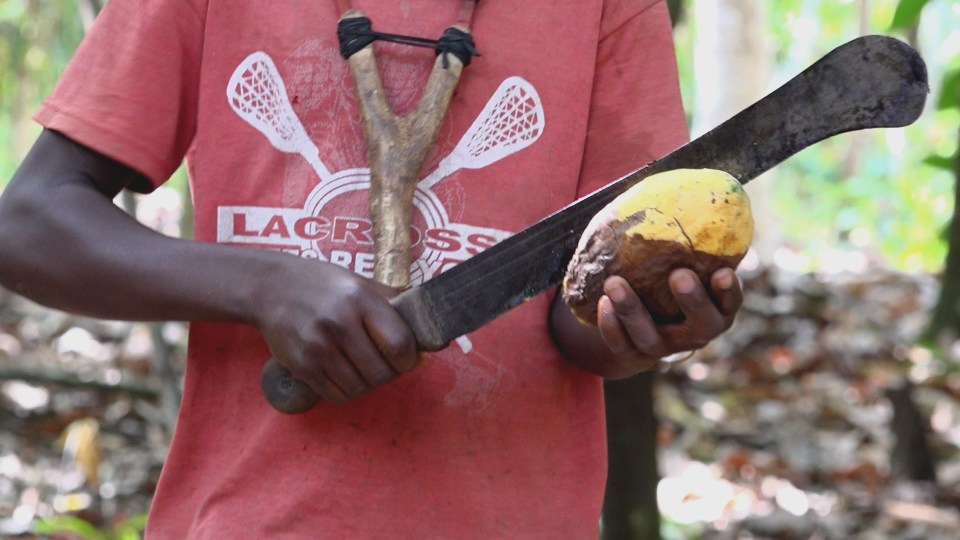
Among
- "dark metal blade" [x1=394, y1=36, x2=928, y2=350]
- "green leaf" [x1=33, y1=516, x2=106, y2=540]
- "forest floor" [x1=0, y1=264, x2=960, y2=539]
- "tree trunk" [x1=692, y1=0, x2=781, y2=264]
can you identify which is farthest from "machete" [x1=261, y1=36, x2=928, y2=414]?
"tree trunk" [x1=692, y1=0, x2=781, y2=264]

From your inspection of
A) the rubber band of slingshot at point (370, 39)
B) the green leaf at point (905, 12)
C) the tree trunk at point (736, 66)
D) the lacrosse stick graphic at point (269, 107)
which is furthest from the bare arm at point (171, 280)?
the tree trunk at point (736, 66)

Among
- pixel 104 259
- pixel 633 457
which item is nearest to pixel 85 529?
pixel 633 457

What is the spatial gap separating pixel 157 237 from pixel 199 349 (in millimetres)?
166

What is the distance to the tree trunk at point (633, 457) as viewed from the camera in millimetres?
2162

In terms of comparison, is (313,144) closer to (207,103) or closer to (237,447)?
(207,103)

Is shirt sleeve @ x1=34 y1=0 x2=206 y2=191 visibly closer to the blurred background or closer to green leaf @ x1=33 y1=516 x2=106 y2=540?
the blurred background

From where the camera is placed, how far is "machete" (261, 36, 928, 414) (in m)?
1.22

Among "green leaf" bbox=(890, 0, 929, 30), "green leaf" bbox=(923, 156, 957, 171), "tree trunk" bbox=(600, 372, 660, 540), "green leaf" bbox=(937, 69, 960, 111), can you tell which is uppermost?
"green leaf" bbox=(890, 0, 929, 30)

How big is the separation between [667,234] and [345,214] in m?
0.42

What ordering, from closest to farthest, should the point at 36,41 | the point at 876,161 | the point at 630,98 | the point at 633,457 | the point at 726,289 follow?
the point at 726,289
the point at 630,98
the point at 633,457
the point at 36,41
the point at 876,161

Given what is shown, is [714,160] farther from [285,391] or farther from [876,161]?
[876,161]

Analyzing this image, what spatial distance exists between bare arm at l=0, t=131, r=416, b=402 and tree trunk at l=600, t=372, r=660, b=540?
99 cm

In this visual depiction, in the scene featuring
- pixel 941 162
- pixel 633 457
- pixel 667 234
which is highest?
pixel 667 234

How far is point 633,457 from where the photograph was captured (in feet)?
7.13
